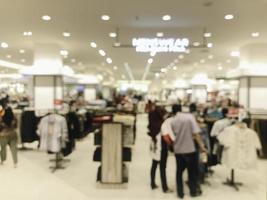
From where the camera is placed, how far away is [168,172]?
781 cm

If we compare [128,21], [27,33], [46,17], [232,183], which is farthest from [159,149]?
[27,33]

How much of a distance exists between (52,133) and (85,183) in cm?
146

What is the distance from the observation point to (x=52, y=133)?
7.68 m

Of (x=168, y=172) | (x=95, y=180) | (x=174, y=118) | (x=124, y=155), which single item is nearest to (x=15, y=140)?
(x=95, y=180)

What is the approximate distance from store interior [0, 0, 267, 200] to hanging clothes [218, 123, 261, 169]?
0.06 ft

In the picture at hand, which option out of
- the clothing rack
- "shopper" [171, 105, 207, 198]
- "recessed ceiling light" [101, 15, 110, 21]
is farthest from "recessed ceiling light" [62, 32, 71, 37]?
the clothing rack

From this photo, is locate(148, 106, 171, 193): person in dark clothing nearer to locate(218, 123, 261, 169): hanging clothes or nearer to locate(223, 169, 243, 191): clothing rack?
locate(218, 123, 261, 169): hanging clothes

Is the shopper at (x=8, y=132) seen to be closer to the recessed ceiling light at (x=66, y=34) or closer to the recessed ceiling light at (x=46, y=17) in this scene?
the recessed ceiling light at (x=46, y=17)

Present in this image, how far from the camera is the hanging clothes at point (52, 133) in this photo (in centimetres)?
765

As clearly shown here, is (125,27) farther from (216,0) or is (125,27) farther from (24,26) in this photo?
(216,0)

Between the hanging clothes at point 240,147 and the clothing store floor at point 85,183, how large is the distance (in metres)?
0.52

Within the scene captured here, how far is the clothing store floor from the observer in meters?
6.05

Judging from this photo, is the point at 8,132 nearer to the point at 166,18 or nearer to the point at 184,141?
the point at 184,141

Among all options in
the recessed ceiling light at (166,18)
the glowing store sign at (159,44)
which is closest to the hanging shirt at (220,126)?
the recessed ceiling light at (166,18)
